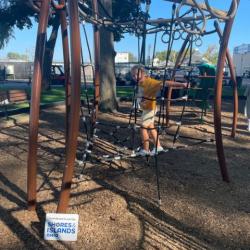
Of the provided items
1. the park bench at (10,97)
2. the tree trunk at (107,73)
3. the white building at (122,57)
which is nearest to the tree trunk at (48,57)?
the tree trunk at (107,73)

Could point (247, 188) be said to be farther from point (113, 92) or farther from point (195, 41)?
point (113, 92)


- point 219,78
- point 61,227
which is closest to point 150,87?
point 219,78

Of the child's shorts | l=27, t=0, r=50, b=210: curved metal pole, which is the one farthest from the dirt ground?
l=27, t=0, r=50, b=210: curved metal pole

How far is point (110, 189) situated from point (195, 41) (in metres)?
2.41

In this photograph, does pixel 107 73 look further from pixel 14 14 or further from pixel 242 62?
pixel 242 62

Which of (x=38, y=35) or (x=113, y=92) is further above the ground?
(x=38, y=35)

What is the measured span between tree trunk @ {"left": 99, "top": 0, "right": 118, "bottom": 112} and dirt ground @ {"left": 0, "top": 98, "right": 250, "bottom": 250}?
4541 millimetres

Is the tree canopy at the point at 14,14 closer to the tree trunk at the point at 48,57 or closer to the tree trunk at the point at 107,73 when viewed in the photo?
the tree trunk at the point at 48,57

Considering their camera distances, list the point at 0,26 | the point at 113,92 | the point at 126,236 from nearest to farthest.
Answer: the point at 126,236 → the point at 113,92 → the point at 0,26

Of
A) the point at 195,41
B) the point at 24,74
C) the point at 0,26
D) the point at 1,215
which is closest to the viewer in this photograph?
the point at 1,215

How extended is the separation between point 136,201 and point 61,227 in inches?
43.9

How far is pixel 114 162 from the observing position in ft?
17.6

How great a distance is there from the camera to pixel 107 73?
11.2m

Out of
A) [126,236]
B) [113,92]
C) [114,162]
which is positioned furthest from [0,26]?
[126,236]
